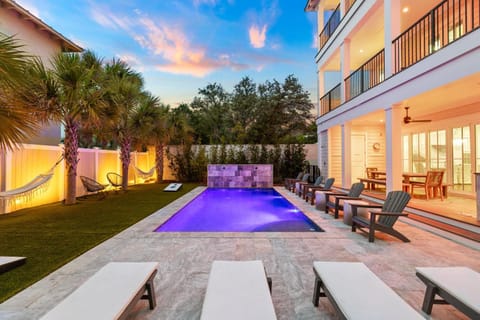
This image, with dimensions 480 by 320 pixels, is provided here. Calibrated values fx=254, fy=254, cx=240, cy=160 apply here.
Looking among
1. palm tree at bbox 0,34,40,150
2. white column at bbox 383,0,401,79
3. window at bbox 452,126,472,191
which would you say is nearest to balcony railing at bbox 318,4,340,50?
white column at bbox 383,0,401,79

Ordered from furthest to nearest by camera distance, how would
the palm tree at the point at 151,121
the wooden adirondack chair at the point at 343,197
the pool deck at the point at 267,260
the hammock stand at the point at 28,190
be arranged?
the palm tree at the point at 151,121 < the hammock stand at the point at 28,190 < the wooden adirondack chair at the point at 343,197 < the pool deck at the point at 267,260

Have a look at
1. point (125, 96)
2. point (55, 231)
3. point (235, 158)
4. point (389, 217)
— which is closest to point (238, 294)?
point (389, 217)

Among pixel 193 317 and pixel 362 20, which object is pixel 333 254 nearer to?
pixel 193 317

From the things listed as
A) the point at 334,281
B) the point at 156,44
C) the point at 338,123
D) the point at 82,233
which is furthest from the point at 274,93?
the point at 334,281

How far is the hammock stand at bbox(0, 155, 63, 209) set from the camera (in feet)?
20.0

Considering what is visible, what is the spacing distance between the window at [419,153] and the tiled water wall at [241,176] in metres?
6.05

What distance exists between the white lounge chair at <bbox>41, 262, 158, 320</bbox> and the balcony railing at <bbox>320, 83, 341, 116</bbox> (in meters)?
10.8

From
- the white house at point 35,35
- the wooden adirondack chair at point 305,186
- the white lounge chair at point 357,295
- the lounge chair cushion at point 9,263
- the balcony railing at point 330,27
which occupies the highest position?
the balcony railing at point 330,27

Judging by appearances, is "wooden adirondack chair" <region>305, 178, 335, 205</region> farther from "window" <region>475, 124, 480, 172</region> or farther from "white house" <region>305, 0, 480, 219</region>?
"window" <region>475, 124, 480, 172</region>

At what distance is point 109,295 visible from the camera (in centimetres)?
197

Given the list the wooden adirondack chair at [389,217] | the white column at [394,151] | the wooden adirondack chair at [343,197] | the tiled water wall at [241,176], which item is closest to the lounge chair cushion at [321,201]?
the wooden adirondack chair at [343,197]

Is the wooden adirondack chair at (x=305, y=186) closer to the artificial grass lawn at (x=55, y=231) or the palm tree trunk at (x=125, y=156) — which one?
the artificial grass lawn at (x=55, y=231)

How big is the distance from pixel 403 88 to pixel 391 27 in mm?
1828

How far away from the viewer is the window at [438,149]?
8680 millimetres
